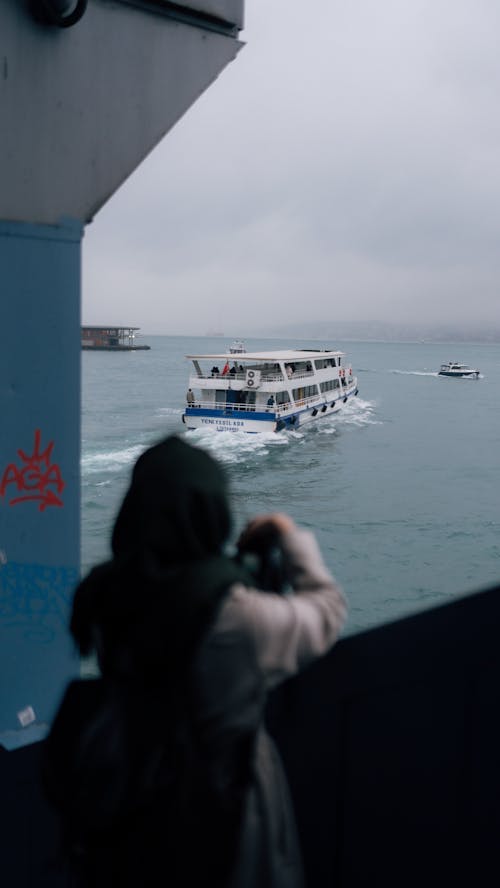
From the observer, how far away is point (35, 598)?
240cm

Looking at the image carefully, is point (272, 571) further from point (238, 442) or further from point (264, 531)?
point (238, 442)

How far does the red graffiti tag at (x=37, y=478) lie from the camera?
7.53ft

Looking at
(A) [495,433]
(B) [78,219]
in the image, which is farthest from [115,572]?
(A) [495,433]

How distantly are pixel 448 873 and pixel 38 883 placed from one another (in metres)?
1.14

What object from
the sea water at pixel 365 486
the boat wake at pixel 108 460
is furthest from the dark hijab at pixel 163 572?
the boat wake at pixel 108 460

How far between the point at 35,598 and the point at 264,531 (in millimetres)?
1487

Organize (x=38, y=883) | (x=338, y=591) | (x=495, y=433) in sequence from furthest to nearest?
(x=495, y=433) < (x=38, y=883) < (x=338, y=591)

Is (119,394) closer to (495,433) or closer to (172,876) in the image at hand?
(495,433)

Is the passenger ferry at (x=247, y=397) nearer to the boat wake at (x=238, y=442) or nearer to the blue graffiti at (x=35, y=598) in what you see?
the boat wake at (x=238, y=442)

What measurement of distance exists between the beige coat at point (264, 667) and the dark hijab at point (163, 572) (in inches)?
1.6

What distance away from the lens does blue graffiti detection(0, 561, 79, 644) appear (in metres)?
2.34

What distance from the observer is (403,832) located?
1441 mm

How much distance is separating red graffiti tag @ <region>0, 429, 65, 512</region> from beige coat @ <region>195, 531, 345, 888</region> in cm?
141

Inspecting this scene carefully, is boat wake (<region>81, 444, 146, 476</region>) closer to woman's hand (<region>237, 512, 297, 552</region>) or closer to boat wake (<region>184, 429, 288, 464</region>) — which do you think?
boat wake (<region>184, 429, 288, 464</region>)
